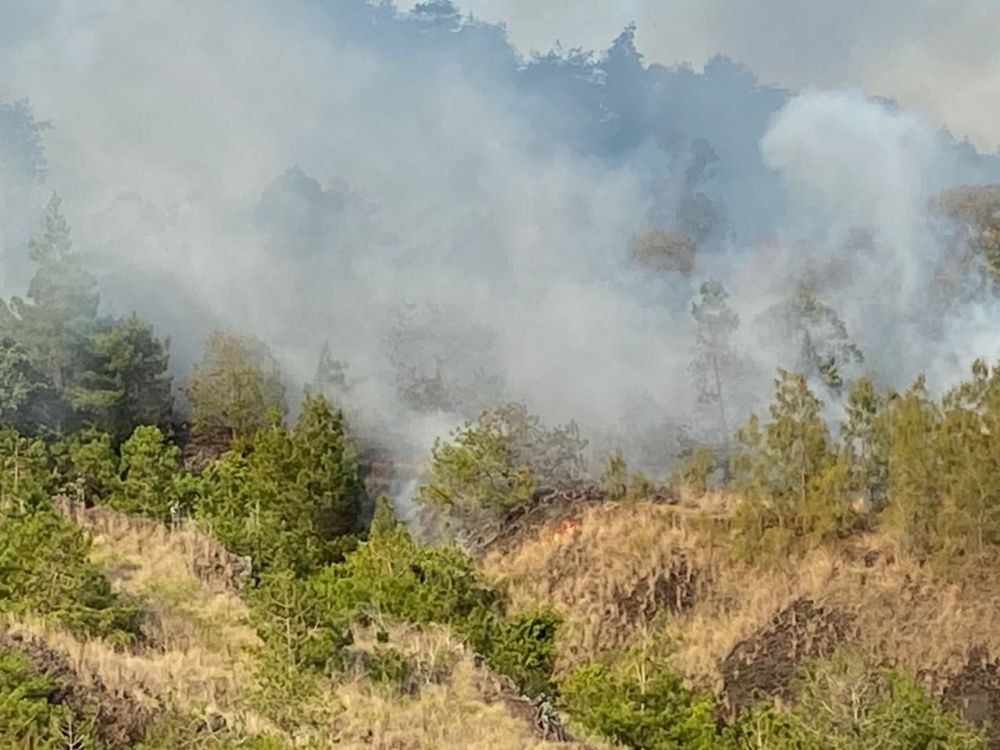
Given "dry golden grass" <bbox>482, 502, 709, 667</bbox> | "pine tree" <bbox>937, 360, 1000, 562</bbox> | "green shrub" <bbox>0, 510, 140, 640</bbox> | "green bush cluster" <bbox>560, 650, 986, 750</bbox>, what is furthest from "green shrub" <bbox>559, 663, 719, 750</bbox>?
"pine tree" <bbox>937, 360, 1000, 562</bbox>

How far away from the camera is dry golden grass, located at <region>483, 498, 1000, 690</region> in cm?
2506

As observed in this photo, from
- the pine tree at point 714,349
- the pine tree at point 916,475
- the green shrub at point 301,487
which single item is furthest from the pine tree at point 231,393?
the pine tree at point 916,475

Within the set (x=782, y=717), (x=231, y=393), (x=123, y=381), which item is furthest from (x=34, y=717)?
(x=231, y=393)

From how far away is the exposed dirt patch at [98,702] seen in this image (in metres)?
11.2

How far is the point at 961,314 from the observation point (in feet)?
137

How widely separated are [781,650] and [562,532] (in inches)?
254

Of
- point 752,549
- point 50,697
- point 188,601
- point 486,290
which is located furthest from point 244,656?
point 486,290

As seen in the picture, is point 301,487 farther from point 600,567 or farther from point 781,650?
point 781,650

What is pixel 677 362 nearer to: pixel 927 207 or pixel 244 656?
pixel 927 207

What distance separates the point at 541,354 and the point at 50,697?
28.5 meters

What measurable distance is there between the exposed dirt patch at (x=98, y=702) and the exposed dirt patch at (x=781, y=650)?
48.3 ft

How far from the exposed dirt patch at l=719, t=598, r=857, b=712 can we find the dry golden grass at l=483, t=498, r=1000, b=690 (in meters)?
0.19

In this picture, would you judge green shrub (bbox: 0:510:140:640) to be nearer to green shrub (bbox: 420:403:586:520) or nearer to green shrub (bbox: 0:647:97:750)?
green shrub (bbox: 0:647:97:750)

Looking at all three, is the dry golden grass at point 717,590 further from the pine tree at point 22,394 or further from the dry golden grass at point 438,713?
the pine tree at point 22,394
